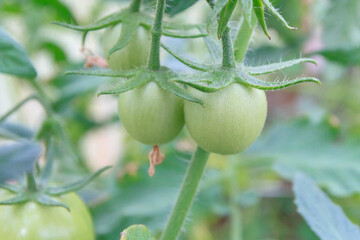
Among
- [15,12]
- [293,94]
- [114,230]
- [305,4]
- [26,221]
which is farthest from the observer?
[293,94]

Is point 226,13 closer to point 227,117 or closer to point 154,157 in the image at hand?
point 227,117

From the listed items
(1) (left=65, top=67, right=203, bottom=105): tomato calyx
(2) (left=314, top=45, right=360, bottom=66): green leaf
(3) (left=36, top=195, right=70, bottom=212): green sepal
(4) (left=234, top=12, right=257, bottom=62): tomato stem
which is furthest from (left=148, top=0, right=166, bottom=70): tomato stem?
(2) (left=314, top=45, right=360, bottom=66): green leaf

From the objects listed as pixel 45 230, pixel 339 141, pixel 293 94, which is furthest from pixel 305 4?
pixel 293 94

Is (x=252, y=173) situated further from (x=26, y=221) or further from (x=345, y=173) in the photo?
(x=26, y=221)

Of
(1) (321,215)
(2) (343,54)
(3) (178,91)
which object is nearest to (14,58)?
(3) (178,91)

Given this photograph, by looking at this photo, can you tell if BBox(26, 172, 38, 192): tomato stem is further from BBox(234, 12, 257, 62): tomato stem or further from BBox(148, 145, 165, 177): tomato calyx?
BBox(234, 12, 257, 62): tomato stem

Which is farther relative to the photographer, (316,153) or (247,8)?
(316,153)
